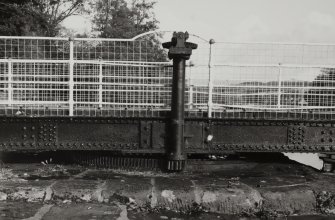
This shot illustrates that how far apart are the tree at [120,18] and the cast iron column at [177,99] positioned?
35119mm

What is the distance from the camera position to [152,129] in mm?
8625

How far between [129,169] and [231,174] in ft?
6.96

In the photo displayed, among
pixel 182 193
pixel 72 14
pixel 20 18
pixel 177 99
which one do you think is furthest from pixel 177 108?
pixel 72 14

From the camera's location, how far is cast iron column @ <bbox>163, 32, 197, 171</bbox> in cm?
822

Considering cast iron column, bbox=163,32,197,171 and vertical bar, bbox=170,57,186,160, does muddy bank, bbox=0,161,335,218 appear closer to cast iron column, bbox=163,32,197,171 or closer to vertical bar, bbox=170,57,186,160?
cast iron column, bbox=163,32,197,171

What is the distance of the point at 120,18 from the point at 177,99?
38131 mm

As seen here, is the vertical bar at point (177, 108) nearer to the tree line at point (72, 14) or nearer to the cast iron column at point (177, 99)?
the cast iron column at point (177, 99)

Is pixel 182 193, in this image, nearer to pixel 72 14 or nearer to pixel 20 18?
pixel 20 18

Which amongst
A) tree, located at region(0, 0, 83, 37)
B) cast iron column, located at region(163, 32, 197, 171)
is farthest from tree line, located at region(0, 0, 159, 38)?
cast iron column, located at region(163, 32, 197, 171)

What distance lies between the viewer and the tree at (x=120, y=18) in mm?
43281

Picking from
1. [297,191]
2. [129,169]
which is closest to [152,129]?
[129,169]

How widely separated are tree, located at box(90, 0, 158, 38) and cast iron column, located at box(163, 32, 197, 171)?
35119 millimetres

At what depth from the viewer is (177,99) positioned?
8344mm

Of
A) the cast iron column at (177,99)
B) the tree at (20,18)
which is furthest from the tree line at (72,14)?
the cast iron column at (177,99)
